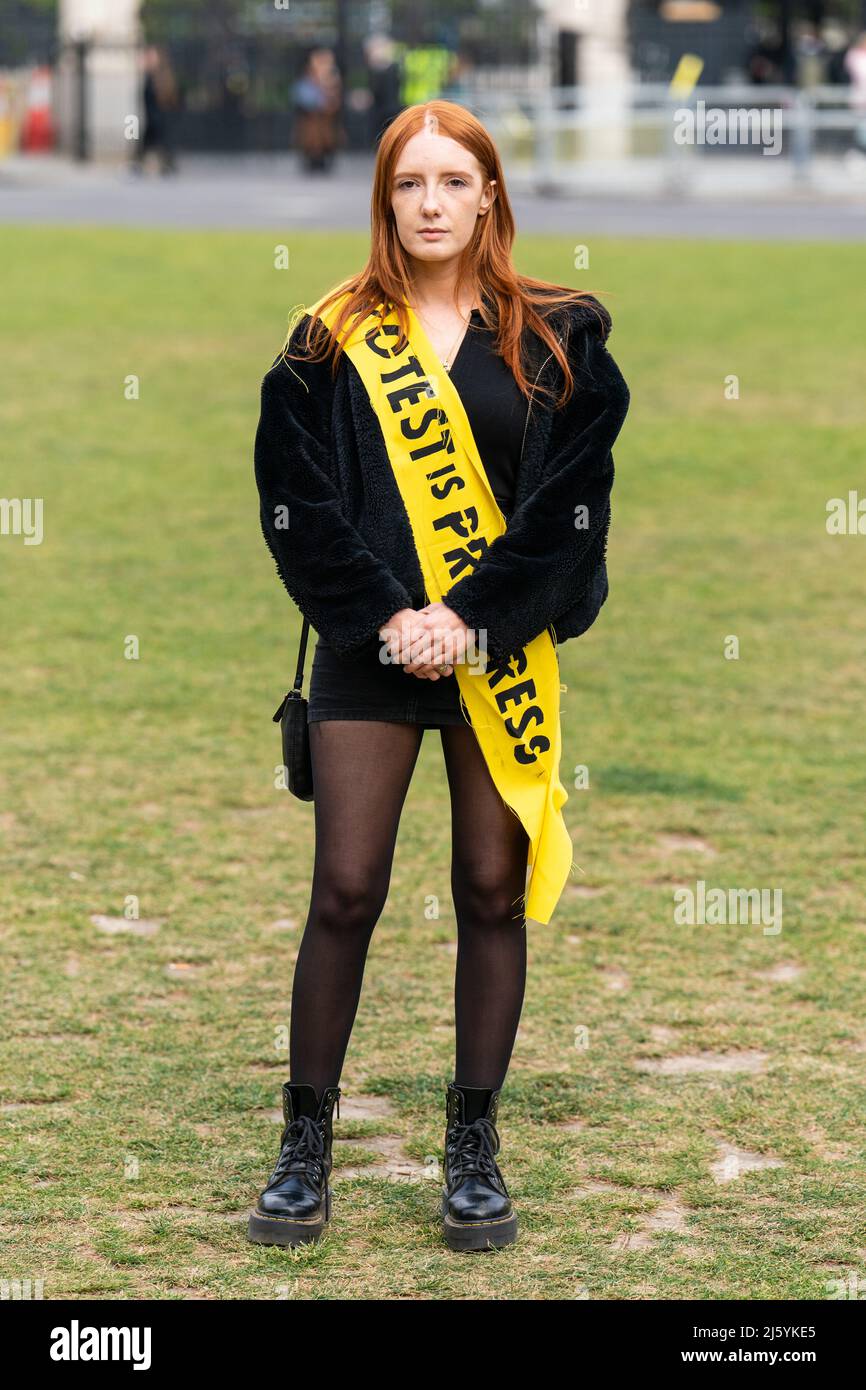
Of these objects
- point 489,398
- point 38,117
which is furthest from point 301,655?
point 38,117

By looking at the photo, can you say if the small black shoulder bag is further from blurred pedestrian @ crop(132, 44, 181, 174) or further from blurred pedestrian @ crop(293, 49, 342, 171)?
blurred pedestrian @ crop(293, 49, 342, 171)

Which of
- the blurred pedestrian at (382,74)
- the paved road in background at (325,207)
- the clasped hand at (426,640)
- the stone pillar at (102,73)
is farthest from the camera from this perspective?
the blurred pedestrian at (382,74)

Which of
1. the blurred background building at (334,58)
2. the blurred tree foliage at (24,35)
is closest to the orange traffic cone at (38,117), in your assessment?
the blurred background building at (334,58)

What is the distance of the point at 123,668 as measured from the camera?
827 cm

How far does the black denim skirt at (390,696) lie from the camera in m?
3.89

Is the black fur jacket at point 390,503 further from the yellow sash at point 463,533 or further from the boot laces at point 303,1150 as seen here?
the boot laces at point 303,1150

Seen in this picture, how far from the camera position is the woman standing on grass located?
3.82 meters

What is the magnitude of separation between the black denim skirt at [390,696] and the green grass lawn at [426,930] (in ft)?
3.19

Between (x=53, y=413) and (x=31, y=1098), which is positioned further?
(x=53, y=413)

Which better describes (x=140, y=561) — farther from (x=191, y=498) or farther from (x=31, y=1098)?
(x=31, y=1098)

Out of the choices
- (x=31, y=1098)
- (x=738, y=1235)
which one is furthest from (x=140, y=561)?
(x=738, y=1235)

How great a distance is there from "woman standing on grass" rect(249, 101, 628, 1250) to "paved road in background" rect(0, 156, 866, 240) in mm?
19004

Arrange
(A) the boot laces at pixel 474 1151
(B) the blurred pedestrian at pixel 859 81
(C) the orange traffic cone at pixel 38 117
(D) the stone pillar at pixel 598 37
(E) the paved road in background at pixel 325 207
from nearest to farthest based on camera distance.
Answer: (A) the boot laces at pixel 474 1151 → (E) the paved road in background at pixel 325 207 → (B) the blurred pedestrian at pixel 859 81 → (C) the orange traffic cone at pixel 38 117 → (D) the stone pillar at pixel 598 37
